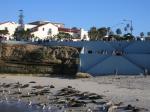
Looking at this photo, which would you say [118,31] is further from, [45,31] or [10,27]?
[10,27]

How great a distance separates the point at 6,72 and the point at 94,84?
18545 mm

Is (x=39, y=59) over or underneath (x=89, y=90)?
over

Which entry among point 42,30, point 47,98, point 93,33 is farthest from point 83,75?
point 42,30

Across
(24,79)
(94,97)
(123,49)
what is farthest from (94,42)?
(94,97)

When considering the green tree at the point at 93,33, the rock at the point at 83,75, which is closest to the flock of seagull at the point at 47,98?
the rock at the point at 83,75

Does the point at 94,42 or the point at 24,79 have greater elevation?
the point at 94,42

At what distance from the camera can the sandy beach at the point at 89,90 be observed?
33.0m

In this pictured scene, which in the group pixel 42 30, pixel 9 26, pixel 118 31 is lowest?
pixel 118 31

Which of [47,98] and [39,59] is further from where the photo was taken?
[39,59]

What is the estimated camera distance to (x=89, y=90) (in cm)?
4097

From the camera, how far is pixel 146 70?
50469 mm

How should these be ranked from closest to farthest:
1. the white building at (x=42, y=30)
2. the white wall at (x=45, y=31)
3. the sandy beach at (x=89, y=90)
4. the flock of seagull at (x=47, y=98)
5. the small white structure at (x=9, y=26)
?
the flock of seagull at (x=47, y=98) → the sandy beach at (x=89, y=90) → the white building at (x=42, y=30) → the white wall at (x=45, y=31) → the small white structure at (x=9, y=26)

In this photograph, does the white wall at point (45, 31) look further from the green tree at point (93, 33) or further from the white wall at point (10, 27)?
the green tree at point (93, 33)

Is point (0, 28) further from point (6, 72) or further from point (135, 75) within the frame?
point (135, 75)
